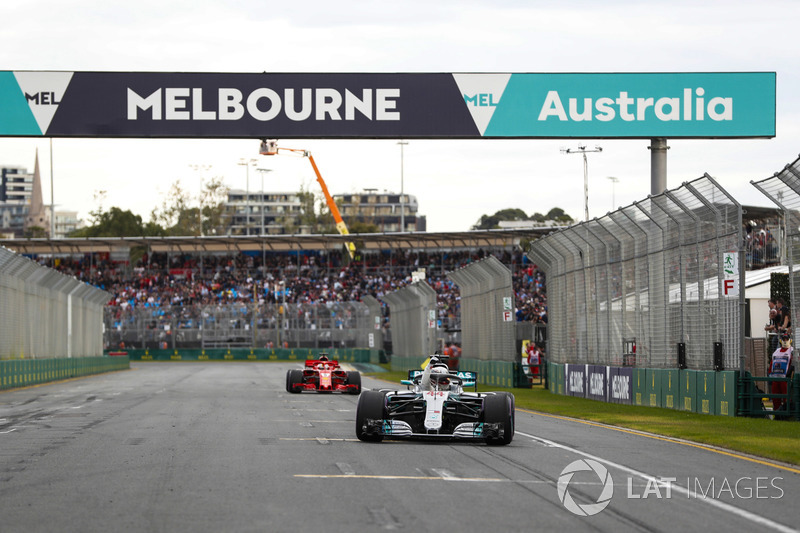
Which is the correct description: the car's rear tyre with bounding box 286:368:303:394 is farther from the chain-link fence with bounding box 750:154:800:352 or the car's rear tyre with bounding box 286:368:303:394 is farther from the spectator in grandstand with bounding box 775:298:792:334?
the chain-link fence with bounding box 750:154:800:352

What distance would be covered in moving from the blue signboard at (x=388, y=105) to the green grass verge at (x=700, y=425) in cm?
569

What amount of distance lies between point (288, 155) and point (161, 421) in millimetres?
94506

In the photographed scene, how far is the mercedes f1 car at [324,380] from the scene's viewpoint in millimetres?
29094

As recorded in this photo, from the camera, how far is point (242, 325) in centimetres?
6650

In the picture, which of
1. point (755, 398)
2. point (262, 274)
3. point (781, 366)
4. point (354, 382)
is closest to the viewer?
point (781, 366)

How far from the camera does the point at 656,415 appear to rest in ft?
66.0

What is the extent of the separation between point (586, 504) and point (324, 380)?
20.6m

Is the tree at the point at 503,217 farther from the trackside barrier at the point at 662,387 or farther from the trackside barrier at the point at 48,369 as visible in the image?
the trackside barrier at the point at 662,387

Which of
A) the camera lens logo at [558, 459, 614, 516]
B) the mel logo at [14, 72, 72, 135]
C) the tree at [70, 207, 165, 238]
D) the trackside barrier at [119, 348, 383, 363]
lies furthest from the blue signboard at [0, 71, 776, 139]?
the tree at [70, 207, 165, 238]

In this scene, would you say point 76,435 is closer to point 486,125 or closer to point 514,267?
point 486,125

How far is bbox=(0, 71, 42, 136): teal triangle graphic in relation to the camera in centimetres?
2372

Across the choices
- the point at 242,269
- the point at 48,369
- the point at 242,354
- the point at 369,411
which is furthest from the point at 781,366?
the point at 242,269

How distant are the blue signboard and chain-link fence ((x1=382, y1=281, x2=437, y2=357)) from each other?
57.6 feet

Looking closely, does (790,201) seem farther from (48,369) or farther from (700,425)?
(48,369)
